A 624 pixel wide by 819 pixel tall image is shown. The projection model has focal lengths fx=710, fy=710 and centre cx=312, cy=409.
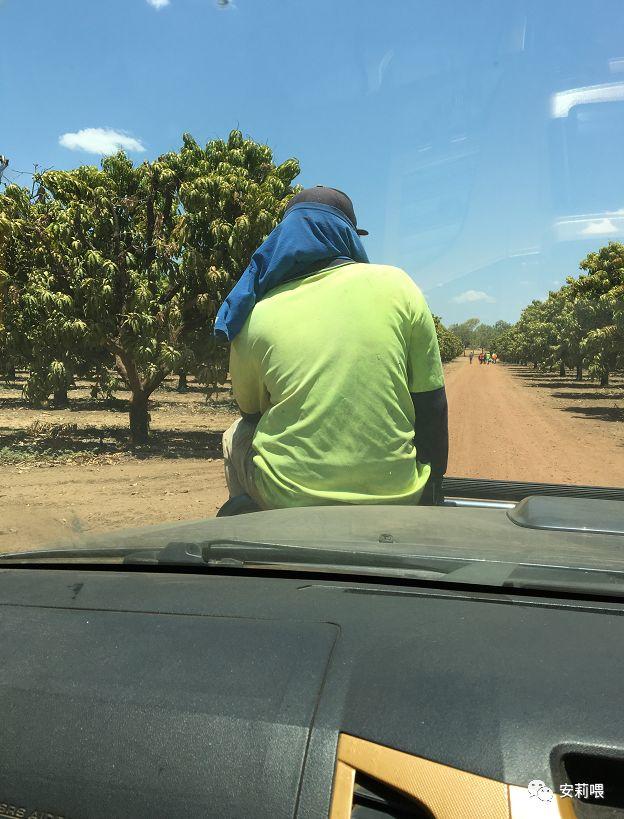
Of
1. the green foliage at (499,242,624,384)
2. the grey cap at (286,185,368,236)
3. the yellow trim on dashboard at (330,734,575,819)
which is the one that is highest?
the green foliage at (499,242,624,384)

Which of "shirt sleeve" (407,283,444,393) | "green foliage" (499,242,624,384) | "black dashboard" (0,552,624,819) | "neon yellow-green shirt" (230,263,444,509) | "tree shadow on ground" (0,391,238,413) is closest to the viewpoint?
"black dashboard" (0,552,624,819)

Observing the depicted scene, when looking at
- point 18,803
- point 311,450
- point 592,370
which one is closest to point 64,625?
point 18,803

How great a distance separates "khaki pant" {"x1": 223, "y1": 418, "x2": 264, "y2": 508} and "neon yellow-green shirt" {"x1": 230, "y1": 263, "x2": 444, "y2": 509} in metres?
0.13

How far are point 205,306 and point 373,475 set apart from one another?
11090 mm

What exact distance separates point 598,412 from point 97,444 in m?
18.2

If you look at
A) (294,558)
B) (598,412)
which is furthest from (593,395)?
(294,558)

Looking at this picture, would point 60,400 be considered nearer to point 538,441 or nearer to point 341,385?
point 538,441

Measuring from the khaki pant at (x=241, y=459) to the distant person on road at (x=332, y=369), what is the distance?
0.01 meters

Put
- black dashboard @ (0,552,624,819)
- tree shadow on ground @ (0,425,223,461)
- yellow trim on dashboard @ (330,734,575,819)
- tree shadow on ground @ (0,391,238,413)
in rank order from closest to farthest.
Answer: yellow trim on dashboard @ (330,734,575,819)
black dashboard @ (0,552,624,819)
tree shadow on ground @ (0,425,223,461)
tree shadow on ground @ (0,391,238,413)

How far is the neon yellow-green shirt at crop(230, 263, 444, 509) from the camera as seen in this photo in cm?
265

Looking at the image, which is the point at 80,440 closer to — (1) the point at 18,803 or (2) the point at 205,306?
(2) the point at 205,306

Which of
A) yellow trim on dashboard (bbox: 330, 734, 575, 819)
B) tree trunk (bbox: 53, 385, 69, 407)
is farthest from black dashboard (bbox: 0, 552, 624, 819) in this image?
tree trunk (bbox: 53, 385, 69, 407)

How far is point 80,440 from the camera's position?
1555cm

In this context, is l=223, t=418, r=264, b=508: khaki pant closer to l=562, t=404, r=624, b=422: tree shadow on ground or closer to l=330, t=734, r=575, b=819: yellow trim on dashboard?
l=330, t=734, r=575, b=819: yellow trim on dashboard
